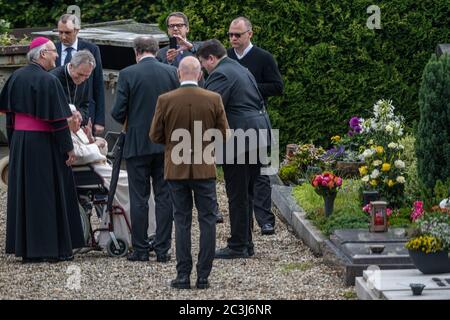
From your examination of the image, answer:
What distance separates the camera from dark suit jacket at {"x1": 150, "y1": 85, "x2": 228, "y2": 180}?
32.9 ft

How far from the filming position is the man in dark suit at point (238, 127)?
11.3 metres

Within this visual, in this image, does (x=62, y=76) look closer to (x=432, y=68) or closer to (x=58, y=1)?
(x=432, y=68)

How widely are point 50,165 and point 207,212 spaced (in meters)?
1.90

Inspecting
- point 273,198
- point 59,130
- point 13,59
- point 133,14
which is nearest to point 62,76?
point 59,130

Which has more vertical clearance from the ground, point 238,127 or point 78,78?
point 78,78

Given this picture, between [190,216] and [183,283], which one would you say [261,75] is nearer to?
[190,216]

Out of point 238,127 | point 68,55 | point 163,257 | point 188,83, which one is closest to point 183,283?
point 163,257

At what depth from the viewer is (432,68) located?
475 inches

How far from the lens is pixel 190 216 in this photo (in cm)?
1016

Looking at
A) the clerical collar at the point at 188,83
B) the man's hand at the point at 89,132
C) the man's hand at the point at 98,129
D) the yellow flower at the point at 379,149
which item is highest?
the clerical collar at the point at 188,83

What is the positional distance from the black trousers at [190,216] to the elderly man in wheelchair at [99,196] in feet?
5.06

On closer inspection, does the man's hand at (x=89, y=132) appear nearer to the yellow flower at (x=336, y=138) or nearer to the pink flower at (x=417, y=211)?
the pink flower at (x=417, y=211)

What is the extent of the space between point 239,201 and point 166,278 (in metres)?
1.14

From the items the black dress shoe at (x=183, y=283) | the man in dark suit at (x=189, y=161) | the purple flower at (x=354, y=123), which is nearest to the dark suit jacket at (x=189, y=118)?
the man in dark suit at (x=189, y=161)
